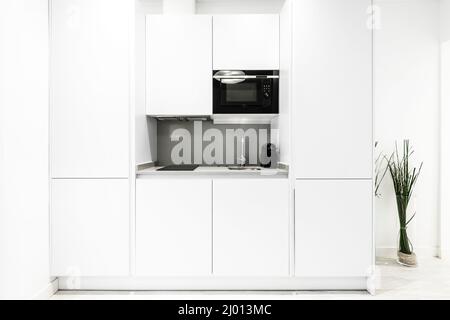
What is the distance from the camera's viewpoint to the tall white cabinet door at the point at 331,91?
2.18m

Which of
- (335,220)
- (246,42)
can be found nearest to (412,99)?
(335,220)

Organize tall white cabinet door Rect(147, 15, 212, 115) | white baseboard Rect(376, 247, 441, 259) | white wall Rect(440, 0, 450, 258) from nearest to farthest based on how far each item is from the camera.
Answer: tall white cabinet door Rect(147, 15, 212, 115) < white wall Rect(440, 0, 450, 258) < white baseboard Rect(376, 247, 441, 259)

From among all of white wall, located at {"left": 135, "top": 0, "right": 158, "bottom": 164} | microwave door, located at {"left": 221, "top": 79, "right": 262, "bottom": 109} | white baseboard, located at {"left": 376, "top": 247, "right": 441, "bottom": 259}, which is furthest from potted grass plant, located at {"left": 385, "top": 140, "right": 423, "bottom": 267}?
white wall, located at {"left": 135, "top": 0, "right": 158, "bottom": 164}

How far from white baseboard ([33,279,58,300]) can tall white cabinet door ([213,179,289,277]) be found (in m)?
1.24

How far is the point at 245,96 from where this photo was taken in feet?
8.25

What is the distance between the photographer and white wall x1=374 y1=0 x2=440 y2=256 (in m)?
2.98

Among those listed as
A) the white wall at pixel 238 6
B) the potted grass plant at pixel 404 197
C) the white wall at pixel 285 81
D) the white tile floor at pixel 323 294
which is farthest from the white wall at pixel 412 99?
the white wall at pixel 285 81

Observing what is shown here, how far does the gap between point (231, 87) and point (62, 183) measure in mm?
1523

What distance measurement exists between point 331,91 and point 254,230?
1.18 metres

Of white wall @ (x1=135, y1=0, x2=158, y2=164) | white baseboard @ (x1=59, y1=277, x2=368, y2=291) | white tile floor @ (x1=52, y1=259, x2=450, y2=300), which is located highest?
white wall @ (x1=135, y1=0, x2=158, y2=164)

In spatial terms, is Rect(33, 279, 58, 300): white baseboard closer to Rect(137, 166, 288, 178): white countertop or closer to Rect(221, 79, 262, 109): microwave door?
Rect(137, 166, 288, 178): white countertop

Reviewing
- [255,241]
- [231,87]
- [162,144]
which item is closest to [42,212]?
[162,144]

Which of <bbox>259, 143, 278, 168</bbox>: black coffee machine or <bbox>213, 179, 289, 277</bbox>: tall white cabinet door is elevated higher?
<bbox>259, 143, 278, 168</bbox>: black coffee machine

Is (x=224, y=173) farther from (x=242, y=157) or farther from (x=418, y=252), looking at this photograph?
(x=418, y=252)
